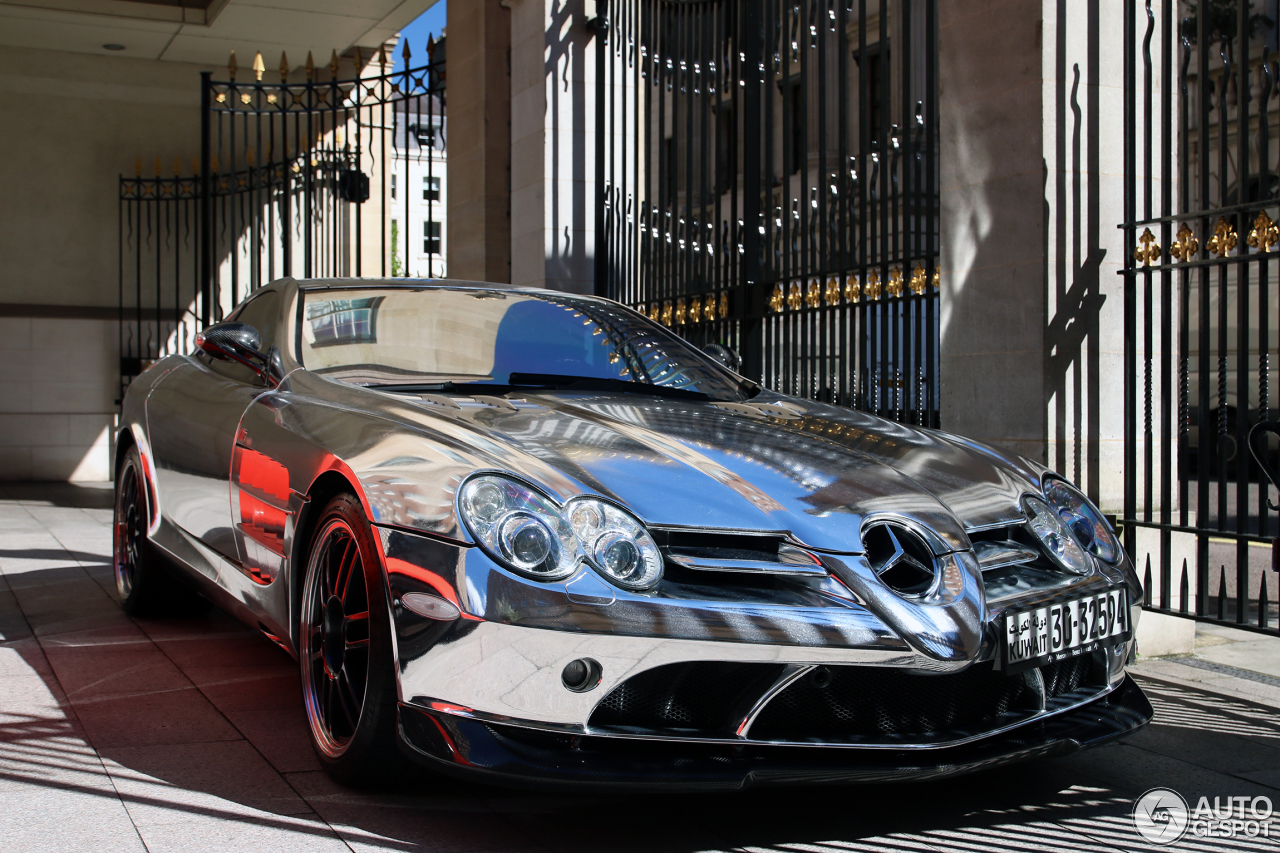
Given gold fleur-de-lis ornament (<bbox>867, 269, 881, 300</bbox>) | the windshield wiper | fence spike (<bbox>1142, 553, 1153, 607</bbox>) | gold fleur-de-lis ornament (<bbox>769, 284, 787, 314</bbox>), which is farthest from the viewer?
gold fleur-de-lis ornament (<bbox>769, 284, 787, 314</bbox>)

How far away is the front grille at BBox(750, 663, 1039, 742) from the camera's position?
8.73 feet

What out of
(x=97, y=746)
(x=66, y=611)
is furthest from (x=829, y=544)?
(x=66, y=611)

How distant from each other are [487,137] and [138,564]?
669 centimetres

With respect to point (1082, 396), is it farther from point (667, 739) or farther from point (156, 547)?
point (156, 547)

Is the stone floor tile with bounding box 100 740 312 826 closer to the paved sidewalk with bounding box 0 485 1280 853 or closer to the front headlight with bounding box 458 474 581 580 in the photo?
the paved sidewalk with bounding box 0 485 1280 853

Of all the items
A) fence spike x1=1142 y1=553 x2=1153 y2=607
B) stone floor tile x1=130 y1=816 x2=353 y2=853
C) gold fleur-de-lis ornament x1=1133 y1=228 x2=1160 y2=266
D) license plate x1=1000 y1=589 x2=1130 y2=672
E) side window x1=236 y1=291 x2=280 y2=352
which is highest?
gold fleur-de-lis ornament x1=1133 y1=228 x2=1160 y2=266

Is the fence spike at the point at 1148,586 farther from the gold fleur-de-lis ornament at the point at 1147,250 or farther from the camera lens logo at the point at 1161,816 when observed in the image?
the camera lens logo at the point at 1161,816

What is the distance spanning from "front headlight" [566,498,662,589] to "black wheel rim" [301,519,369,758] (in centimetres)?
60

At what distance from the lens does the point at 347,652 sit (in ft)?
10.3

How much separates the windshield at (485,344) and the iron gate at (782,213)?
205cm

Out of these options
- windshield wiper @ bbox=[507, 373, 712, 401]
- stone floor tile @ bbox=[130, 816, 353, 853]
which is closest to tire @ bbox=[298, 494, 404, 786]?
stone floor tile @ bbox=[130, 816, 353, 853]

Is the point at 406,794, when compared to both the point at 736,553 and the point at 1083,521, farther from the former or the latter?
the point at 1083,521

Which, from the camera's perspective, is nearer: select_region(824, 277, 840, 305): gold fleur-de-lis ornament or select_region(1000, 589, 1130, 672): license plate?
Answer: select_region(1000, 589, 1130, 672): license plate

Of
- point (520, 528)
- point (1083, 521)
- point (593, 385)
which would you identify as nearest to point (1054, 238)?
point (1083, 521)
